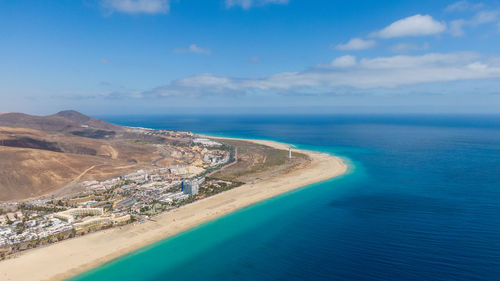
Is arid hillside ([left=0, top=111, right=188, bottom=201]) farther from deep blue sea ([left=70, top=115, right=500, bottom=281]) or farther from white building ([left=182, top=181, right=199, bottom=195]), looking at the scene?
deep blue sea ([left=70, top=115, right=500, bottom=281])

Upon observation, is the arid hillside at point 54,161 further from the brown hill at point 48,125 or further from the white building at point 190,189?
the brown hill at point 48,125

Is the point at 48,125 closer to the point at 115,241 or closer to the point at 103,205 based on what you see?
the point at 103,205

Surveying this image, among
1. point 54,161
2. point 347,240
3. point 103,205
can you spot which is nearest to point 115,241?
point 103,205

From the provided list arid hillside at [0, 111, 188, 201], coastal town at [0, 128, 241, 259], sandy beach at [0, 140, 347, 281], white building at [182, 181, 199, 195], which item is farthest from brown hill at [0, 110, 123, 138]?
sandy beach at [0, 140, 347, 281]

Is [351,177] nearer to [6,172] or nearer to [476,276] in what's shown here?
[476,276]

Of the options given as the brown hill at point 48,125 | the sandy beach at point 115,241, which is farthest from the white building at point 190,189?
the brown hill at point 48,125

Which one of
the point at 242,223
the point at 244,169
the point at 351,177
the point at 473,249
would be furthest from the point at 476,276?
the point at 244,169
